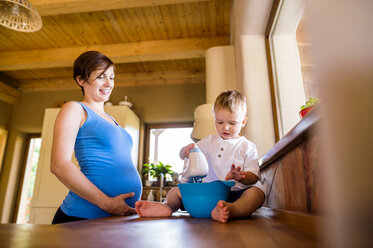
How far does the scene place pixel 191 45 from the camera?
329 centimetres

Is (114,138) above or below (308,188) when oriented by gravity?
above

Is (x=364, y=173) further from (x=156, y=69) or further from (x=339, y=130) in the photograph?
(x=156, y=69)

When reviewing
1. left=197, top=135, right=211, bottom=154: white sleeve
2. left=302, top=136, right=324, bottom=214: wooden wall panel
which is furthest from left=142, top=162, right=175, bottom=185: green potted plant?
left=302, top=136, right=324, bottom=214: wooden wall panel

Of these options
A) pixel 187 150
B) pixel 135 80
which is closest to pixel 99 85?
pixel 187 150

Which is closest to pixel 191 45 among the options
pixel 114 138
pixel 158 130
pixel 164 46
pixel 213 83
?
pixel 164 46

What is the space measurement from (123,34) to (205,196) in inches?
119

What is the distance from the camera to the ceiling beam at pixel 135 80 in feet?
13.8

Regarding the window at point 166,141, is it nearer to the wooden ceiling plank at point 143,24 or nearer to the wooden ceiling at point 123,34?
the wooden ceiling at point 123,34

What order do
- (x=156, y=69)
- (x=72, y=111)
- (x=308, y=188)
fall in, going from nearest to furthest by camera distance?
(x=308, y=188) < (x=72, y=111) < (x=156, y=69)

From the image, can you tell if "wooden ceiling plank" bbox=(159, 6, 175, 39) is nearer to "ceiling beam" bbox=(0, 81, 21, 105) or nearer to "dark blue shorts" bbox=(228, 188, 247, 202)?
"dark blue shorts" bbox=(228, 188, 247, 202)

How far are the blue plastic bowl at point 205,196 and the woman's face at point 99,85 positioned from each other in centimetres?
58

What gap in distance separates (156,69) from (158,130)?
3.46 feet

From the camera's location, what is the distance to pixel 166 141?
420cm

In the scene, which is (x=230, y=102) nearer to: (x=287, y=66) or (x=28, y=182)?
(x=287, y=66)
